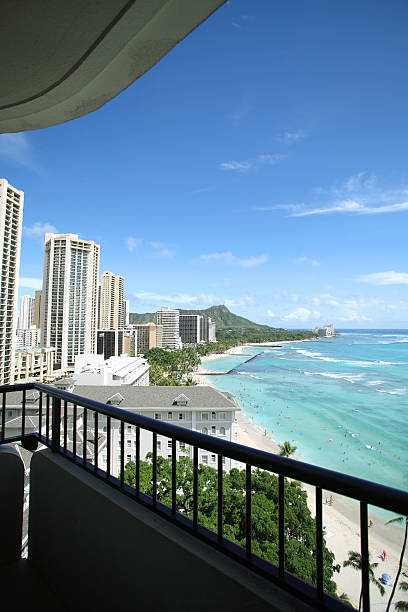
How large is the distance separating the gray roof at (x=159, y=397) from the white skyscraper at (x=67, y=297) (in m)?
22.2

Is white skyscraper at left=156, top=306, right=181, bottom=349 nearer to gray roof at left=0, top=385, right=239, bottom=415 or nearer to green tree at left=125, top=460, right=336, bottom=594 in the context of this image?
gray roof at left=0, top=385, right=239, bottom=415

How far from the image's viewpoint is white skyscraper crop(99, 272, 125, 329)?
57.5 m

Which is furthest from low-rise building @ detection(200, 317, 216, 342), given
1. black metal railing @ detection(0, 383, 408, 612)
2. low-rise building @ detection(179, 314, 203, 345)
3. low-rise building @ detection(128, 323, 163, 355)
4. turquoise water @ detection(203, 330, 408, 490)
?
black metal railing @ detection(0, 383, 408, 612)

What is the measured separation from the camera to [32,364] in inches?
1182

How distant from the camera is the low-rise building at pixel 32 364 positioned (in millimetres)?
29047

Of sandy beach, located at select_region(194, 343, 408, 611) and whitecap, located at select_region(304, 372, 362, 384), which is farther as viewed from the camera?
whitecap, located at select_region(304, 372, 362, 384)

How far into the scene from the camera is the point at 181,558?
1028mm

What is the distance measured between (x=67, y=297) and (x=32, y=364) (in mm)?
10235

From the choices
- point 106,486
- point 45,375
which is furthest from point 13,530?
point 45,375

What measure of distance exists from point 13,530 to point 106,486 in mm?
772

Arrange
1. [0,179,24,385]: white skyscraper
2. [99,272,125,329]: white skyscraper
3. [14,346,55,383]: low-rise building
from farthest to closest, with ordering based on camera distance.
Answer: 1. [99,272,125,329]: white skyscraper
2. [14,346,55,383]: low-rise building
3. [0,179,24,385]: white skyscraper

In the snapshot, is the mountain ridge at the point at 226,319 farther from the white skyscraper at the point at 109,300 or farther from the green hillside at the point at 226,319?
the white skyscraper at the point at 109,300

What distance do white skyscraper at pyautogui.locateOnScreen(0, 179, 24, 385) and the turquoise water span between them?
1910 centimetres

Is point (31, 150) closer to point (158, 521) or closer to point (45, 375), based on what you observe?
point (158, 521)
